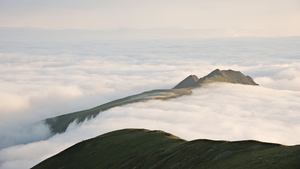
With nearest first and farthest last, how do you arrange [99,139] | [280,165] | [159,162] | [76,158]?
[280,165], [159,162], [76,158], [99,139]

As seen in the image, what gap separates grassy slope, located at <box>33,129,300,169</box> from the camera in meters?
47.9

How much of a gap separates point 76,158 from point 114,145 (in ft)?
57.2

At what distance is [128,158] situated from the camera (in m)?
88.6

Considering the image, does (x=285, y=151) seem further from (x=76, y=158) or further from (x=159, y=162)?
(x=76, y=158)

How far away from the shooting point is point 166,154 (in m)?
76.7

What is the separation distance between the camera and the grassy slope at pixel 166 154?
47875 millimetres

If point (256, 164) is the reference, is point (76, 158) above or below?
below

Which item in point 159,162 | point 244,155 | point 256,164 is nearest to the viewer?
point 256,164

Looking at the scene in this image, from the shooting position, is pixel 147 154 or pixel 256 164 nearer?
pixel 256 164

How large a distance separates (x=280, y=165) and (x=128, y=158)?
189ft

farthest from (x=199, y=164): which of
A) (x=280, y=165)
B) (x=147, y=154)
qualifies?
(x=147, y=154)

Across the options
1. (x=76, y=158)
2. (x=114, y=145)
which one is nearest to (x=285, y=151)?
Result: (x=114, y=145)

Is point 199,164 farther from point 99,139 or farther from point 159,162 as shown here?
point 99,139

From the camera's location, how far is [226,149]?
2469 inches
